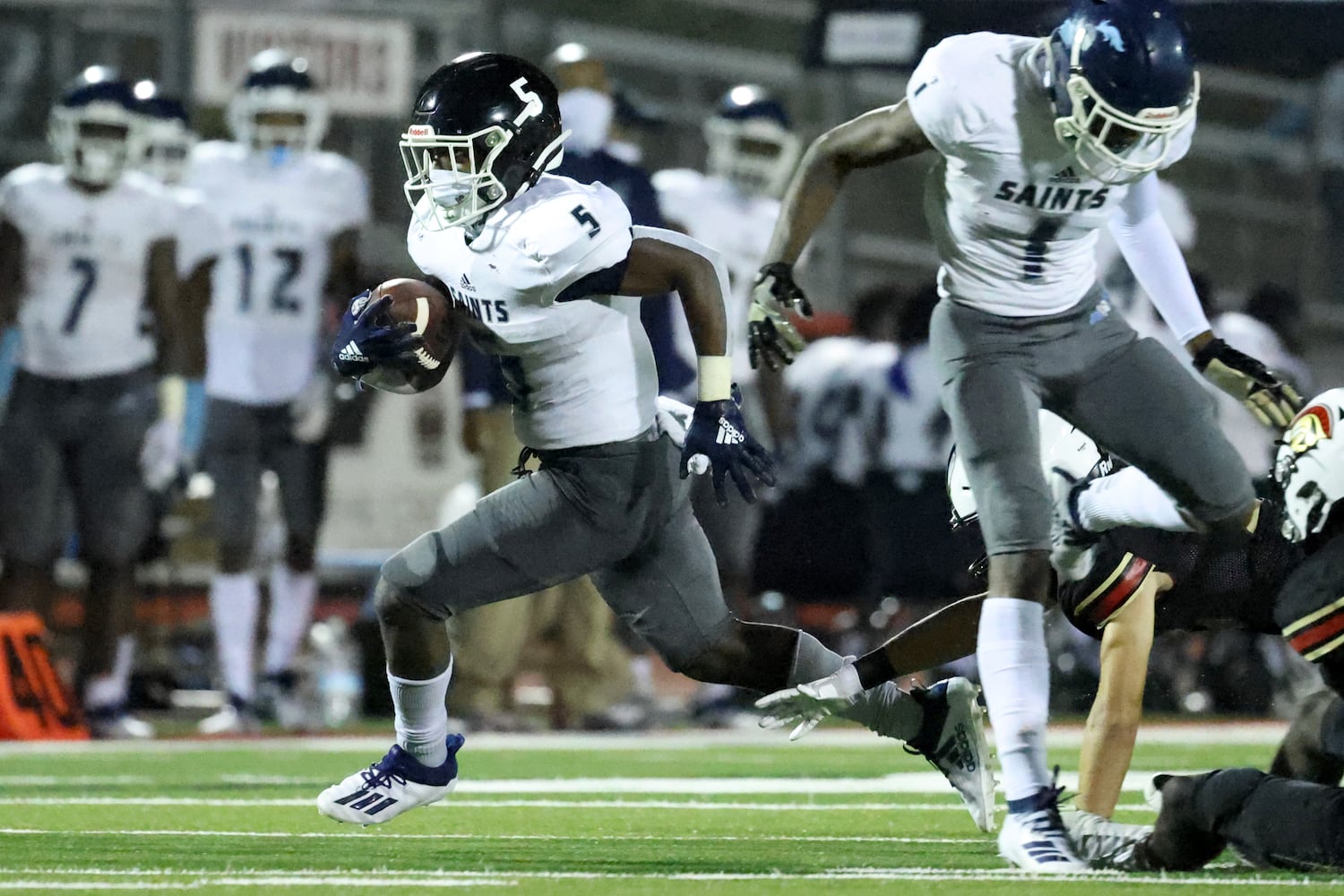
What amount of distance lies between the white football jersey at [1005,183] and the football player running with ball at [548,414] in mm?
474

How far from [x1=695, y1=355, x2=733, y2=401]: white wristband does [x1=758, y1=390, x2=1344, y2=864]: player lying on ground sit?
580 millimetres

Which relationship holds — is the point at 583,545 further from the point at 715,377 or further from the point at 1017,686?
the point at 1017,686

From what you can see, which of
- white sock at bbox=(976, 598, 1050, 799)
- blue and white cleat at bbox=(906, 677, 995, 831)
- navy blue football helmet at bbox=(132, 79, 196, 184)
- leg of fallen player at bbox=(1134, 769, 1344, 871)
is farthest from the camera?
navy blue football helmet at bbox=(132, 79, 196, 184)

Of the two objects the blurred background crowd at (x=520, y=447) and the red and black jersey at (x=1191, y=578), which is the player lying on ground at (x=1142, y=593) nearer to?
the red and black jersey at (x=1191, y=578)

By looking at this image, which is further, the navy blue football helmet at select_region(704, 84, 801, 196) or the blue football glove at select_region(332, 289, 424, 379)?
the navy blue football helmet at select_region(704, 84, 801, 196)

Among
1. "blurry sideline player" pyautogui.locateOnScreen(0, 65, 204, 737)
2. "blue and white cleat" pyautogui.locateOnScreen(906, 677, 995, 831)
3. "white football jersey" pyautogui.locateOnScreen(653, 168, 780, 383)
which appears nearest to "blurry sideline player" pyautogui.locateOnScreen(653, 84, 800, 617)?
"white football jersey" pyautogui.locateOnScreen(653, 168, 780, 383)

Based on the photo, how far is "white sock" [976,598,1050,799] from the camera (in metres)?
4.18

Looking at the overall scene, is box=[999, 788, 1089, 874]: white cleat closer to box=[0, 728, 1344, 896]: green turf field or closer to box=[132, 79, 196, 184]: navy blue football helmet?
box=[0, 728, 1344, 896]: green turf field

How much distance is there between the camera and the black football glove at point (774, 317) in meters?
4.42

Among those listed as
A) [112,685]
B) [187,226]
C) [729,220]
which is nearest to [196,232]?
[187,226]

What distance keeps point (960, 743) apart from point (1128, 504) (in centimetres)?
75

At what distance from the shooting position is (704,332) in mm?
4594

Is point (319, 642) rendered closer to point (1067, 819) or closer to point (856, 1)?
point (856, 1)

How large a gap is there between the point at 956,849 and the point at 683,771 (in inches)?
91.3
